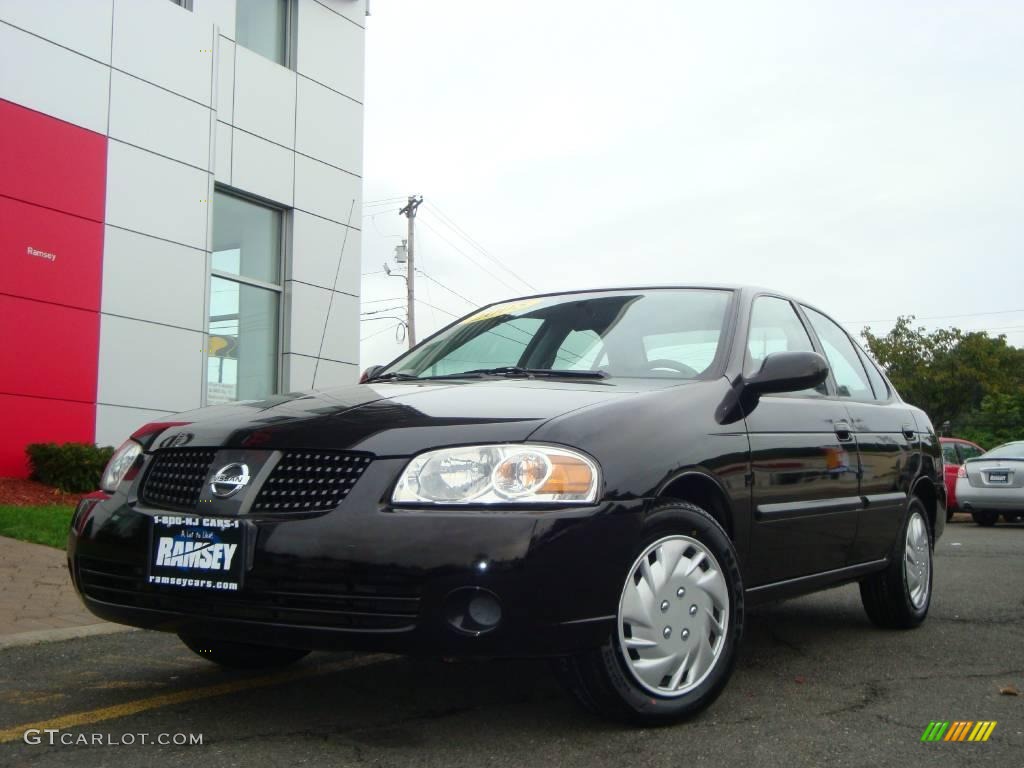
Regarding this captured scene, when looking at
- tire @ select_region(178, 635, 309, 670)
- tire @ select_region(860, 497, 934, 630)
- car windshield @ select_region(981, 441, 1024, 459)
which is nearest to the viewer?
tire @ select_region(178, 635, 309, 670)

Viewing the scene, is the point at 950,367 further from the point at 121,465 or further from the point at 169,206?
the point at 121,465

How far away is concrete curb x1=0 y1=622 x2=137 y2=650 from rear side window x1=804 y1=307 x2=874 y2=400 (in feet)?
11.9

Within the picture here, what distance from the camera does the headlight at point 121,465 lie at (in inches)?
147

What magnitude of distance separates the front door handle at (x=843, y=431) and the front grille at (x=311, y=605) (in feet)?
7.93

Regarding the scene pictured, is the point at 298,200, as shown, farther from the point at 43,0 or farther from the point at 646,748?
the point at 646,748

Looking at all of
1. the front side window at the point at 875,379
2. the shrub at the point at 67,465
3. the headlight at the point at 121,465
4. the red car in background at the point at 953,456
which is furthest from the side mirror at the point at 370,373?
the red car in background at the point at 953,456

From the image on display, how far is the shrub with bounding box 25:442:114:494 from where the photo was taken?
474 inches

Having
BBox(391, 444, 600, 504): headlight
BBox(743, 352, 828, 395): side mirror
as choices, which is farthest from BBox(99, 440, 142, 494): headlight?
BBox(743, 352, 828, 395): side mirror

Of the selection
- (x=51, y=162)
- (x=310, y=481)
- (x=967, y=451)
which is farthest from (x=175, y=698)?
(x=967, y=451)

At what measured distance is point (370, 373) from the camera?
4.91m

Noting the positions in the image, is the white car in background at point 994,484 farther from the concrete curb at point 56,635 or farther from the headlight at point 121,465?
the headlight at point 121,465

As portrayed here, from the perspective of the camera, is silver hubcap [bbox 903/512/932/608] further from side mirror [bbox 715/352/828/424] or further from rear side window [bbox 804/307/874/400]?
side mirror [bbox 715/352/828/424]

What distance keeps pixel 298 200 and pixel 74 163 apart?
3.78 meters

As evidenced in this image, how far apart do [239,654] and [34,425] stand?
367 inches
